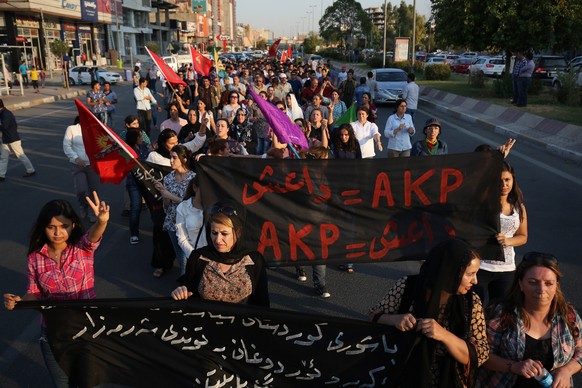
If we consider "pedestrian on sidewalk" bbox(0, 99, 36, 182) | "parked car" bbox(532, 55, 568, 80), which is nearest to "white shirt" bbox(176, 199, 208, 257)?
"pedestrian on sidewalk" bbox(0, 99, 36, 182)

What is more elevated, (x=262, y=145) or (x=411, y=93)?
(x=411, y=93)

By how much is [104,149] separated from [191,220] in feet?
5.80

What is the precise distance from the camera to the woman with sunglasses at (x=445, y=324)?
2654 millimetres

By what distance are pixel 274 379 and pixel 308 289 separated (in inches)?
103

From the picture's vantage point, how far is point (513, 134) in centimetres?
1531

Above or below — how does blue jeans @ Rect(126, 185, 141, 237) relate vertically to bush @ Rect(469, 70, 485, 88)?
below

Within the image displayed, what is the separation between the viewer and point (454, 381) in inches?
109

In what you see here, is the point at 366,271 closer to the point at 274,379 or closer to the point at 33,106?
the point at 274,379

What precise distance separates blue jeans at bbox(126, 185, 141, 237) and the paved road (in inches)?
9.2

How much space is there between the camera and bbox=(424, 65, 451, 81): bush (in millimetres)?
A: 32000

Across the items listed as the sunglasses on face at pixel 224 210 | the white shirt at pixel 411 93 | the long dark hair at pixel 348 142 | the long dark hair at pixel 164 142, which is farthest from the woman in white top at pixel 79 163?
the white shirt at pixel 411 93

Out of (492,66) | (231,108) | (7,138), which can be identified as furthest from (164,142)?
(492,66)

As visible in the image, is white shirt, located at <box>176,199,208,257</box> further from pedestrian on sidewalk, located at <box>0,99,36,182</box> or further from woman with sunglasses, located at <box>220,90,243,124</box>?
pedestrian on sidewalk, located at <box>0,99,36,182</box>

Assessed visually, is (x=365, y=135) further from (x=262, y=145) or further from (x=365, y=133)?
(x=262, y=145)
